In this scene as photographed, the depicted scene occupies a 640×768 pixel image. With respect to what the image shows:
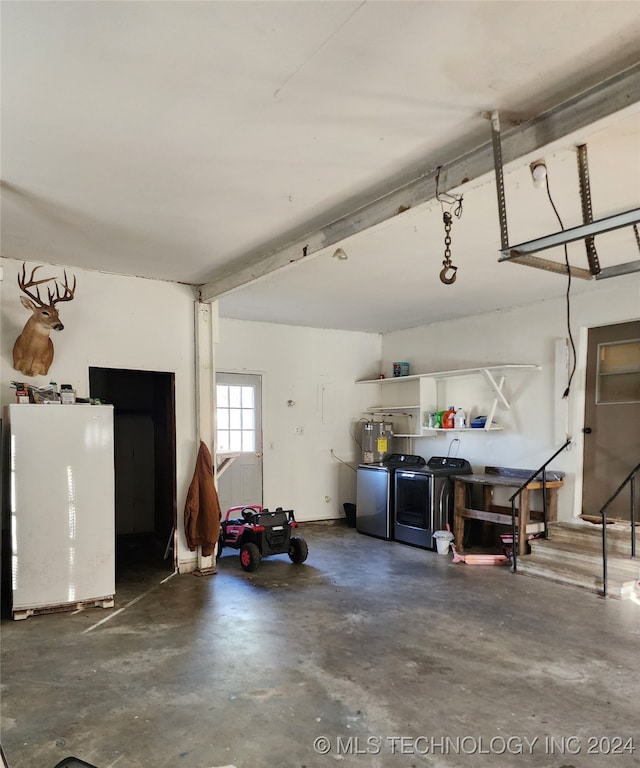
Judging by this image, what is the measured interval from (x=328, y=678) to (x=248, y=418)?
4.34m

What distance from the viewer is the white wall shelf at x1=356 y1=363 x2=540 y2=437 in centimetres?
612

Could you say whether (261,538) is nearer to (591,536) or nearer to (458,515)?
(458,515)

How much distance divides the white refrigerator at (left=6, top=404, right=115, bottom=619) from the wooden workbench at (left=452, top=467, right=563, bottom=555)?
367 cm

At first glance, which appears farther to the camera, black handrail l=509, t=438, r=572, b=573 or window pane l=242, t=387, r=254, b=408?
window pane l=242, t=387, r=254, b=408

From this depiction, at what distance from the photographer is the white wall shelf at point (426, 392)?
6.12 meters

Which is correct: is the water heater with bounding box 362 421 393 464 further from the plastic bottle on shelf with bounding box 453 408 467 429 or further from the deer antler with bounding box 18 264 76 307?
the deer antler with bounding box 18 264 76 307

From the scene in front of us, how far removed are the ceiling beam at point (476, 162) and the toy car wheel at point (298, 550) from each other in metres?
2.75

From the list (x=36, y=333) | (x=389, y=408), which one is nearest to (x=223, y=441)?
(x=389, y=408)

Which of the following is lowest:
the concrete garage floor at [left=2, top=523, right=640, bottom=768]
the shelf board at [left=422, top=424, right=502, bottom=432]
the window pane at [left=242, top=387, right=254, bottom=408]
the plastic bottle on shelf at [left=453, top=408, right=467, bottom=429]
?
the concrete garage floor at [left=2, top=523, right=640, bottom=768]

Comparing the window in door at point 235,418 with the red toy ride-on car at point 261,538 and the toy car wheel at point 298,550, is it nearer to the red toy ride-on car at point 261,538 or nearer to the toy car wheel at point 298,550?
the red toy ride-on car at point 261,538

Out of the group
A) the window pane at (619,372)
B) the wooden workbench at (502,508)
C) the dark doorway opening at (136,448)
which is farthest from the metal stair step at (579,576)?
the dark doorway opening at (136,448)

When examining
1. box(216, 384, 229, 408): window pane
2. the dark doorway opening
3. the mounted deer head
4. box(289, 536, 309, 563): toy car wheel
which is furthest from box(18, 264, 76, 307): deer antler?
box(289, 536, 309, 563): toy car wheel

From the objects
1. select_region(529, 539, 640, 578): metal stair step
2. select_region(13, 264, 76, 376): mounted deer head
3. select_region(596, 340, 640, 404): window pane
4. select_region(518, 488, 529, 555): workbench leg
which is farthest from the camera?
select_region(518, 488, 529, 555): workbench leg

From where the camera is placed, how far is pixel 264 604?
423 cm
